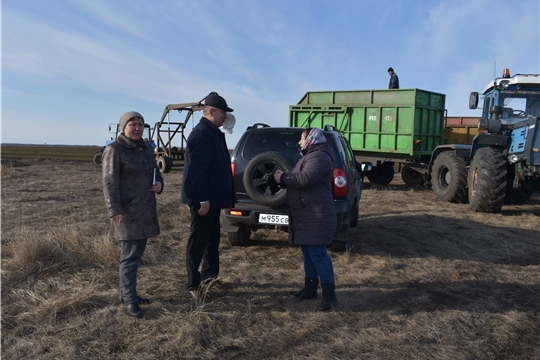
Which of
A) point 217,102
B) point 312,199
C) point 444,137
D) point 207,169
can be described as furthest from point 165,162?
point 312,199

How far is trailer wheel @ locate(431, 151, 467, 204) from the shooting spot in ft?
31.5

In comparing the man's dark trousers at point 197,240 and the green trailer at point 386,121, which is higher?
the green trailer at point 386,121

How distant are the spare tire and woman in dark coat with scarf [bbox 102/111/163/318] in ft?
4.93

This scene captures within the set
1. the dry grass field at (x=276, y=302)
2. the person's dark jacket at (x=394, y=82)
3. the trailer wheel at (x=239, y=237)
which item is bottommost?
the dry grass field at (x=276, y=302)

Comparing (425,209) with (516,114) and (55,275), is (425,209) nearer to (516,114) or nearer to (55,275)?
(516,114)

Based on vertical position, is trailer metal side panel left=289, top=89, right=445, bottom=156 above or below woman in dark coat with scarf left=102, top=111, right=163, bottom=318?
above

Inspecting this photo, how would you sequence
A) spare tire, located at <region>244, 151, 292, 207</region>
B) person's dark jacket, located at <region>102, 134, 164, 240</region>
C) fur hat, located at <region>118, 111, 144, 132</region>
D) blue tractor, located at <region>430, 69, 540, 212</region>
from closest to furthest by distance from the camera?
person's dark jacket, located at <region>102, 134, 164, 240</region> < fur hat, located at <region>118, 111, 144, 132</region> < spare tire, located at <region>244, 151, 292, 207</region> < blue tractor, located at <region>430, 69, 540, 212</region>

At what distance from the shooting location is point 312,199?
11.8 feet

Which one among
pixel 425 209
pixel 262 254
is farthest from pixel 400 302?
pixel 425 209

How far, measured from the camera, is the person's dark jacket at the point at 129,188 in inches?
125

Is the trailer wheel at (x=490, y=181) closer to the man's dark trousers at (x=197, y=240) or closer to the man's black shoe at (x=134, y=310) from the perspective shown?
the man's dark trousers at (x=197, y=240)

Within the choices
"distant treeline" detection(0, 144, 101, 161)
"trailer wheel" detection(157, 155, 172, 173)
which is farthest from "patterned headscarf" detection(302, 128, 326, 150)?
"distant treeline" detection(0, 144, 101, 161)

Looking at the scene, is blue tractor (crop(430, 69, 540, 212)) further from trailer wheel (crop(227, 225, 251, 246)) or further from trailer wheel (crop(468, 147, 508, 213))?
trailer wheel (crop(227, 225, 251, 246))

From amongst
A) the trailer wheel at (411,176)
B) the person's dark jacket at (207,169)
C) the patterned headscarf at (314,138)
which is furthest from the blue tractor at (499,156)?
the person's dark jacket at (207,169)
